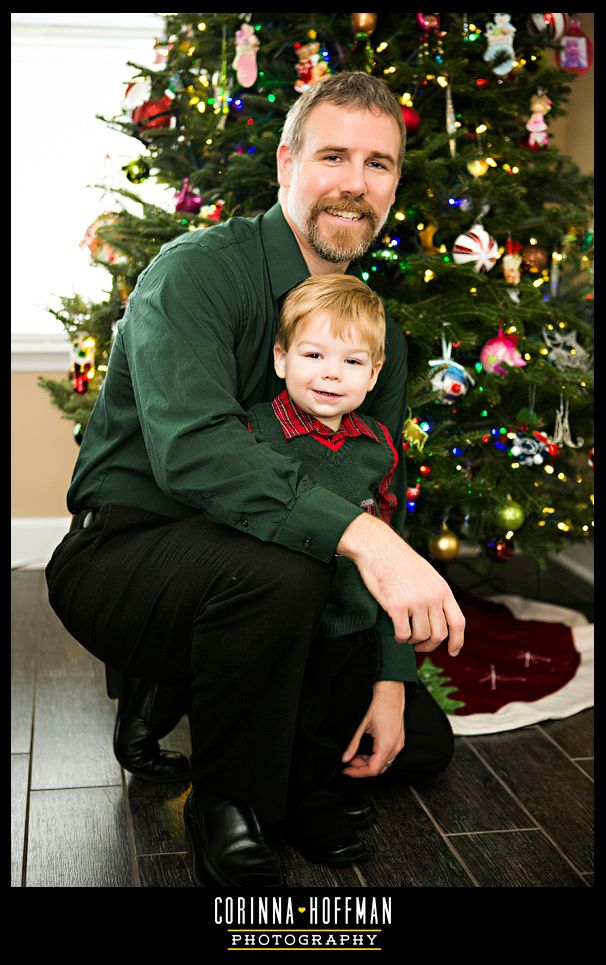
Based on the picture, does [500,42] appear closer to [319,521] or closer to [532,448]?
[532,448]

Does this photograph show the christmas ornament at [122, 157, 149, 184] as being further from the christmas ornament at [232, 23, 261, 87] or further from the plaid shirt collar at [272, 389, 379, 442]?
the plaid shirt collar at [272, 389, 379, 442]

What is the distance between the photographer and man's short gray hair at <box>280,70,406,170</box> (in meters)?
1.96

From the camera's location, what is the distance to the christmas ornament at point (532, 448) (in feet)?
8.77

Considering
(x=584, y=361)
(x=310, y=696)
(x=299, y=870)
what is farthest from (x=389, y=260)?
(x=299, y=870)

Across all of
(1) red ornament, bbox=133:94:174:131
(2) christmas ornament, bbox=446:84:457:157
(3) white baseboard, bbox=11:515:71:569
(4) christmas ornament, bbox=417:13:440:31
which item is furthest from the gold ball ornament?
(3) white baseboard, bbox=11:515:71:569

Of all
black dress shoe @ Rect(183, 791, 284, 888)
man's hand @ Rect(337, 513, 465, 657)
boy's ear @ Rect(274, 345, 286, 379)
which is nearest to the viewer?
man's hand @ Rect(337, 513, 465, 657)

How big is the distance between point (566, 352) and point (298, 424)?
1185mm

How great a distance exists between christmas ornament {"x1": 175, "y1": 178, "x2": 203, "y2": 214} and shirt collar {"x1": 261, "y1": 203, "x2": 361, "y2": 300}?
0.80 meters

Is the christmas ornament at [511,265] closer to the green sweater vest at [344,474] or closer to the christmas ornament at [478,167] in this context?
the christmas ornament at [478,167]

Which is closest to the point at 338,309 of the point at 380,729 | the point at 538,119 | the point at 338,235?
the point at 338,235

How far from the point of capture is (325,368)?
1.84 metres

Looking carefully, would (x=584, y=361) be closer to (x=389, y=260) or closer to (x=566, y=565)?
(x=389, y=260)

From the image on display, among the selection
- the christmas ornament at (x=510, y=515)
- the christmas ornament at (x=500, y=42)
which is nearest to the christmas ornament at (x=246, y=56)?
the christmas ornament at (x=500, y=42)

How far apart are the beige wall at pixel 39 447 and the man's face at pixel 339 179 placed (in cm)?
199
